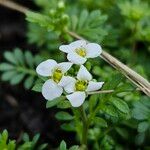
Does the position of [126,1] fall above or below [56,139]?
above

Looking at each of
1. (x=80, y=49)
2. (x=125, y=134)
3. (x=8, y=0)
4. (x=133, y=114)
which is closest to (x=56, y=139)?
(x=125, y=134)

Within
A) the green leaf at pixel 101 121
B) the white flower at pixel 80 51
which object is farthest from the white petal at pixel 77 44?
the green leaf at pixel 101 121

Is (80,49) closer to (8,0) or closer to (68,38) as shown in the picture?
(68,38)

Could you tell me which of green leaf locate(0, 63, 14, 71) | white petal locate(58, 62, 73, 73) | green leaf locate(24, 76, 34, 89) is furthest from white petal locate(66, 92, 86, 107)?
green leaf locate(0, 63, 14, 71)

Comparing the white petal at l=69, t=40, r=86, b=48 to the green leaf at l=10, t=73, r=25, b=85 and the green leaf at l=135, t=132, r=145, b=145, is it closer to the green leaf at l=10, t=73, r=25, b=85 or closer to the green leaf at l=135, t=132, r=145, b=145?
the green leaf at l=135, t=132, r=145, b=145

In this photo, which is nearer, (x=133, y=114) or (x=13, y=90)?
(x=133, y=114)

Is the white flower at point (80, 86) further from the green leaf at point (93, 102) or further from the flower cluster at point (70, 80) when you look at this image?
the green leaf at point (93, 102)
